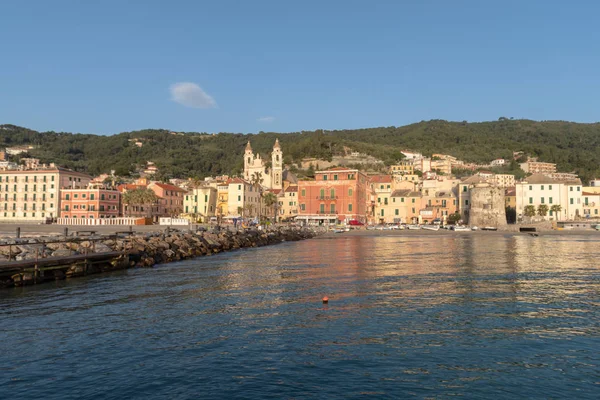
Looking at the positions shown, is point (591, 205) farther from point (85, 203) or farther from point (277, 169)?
point (85, 203)

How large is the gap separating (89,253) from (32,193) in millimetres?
77385

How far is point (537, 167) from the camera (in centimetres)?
18125

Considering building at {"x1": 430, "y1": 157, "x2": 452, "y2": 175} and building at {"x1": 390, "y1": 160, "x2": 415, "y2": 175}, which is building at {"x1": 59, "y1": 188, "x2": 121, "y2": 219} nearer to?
building at {"x1": 390, "y1": 160, "x2": 415, "y2": 175}

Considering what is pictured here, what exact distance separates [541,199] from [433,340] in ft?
324

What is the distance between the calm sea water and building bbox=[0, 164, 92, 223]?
81177 millimetres

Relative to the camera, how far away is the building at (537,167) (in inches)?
7072

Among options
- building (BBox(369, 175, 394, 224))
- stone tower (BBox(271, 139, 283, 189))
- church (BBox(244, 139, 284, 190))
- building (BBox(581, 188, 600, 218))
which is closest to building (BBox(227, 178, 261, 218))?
church (BBox(244, 139, 284, 190))

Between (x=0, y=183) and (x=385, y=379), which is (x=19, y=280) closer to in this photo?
(x=385, y=379)

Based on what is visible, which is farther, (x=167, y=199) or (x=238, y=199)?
(x=167, y=199)

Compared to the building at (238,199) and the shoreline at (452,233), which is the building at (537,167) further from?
the building at (238,199)

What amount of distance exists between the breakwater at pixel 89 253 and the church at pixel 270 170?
85097 millimetres

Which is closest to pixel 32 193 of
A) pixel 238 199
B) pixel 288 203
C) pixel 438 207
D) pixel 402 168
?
pixel 238 199

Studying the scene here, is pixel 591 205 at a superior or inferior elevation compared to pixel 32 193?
inferior

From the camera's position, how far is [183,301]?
65.7 feet
